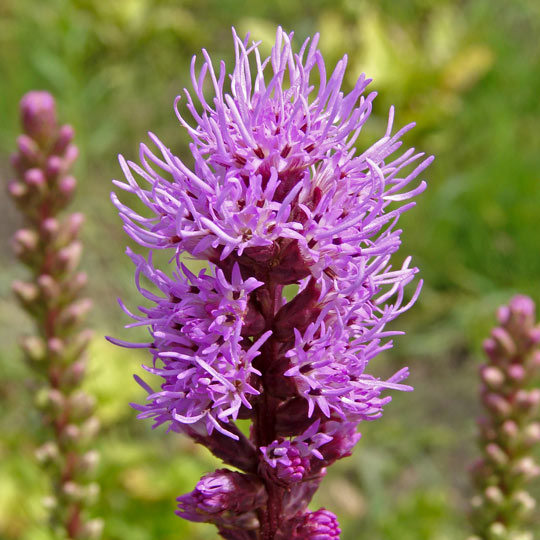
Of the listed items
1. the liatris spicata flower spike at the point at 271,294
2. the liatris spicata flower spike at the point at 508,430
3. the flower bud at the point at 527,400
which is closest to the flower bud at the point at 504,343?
the liatris spicata flower spike at the point at 508,430

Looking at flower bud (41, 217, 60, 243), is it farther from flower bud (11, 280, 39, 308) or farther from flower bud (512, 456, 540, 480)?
flower bud (512, 456, 540, 480)

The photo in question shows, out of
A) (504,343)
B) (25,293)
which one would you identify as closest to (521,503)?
(504,343)

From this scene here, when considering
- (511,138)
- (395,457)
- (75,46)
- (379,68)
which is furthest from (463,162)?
(75,46)

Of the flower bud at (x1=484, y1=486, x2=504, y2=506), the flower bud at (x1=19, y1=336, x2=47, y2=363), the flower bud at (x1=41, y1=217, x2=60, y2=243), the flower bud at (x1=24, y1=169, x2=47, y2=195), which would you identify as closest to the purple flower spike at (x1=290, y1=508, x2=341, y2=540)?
the flower bud at (x1=484, y1=486, x2=504, y2=506)

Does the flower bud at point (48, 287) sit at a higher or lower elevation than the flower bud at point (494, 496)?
higher

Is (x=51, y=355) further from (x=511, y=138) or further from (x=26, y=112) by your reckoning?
(x=511, y=138)

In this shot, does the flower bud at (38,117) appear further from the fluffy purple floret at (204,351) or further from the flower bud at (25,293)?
the fluffy purple floret at (204,351)

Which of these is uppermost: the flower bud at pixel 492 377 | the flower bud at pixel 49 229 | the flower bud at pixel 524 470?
the flower bud at pixel 49 229
